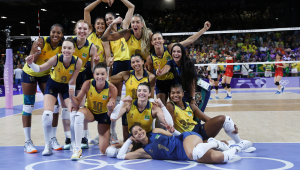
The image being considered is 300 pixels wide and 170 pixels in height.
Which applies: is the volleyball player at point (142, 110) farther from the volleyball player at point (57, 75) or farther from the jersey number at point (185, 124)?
the volleyball player at point (57, 75)

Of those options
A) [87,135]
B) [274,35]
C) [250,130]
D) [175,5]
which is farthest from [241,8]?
[87,135]

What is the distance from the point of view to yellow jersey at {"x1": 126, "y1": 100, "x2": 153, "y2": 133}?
11.5 ft

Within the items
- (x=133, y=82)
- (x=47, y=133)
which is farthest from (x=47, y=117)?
(x=133, y=82)

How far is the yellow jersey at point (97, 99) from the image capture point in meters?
3.64

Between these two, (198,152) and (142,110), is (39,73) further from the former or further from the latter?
(198,152)

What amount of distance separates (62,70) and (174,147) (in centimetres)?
184

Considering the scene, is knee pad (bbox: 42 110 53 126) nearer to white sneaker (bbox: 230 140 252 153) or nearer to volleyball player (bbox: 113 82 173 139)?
volleyball player (bbox: 113 82 173 139)

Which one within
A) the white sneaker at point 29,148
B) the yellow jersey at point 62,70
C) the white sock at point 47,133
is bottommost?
the white sneaker at point 29,148

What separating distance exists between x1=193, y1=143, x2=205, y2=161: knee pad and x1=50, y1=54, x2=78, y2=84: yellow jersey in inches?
77.5

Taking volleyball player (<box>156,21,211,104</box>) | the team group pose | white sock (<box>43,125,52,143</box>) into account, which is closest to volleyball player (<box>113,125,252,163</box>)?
the team group pose

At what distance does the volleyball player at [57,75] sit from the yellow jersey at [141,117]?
35.0 inches

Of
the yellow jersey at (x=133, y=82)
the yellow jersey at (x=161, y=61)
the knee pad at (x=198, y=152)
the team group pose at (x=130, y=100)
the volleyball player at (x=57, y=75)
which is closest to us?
the knee pad at (x=198, y=152)

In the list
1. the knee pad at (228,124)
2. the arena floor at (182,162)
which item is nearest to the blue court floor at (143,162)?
the arena floor at (182,162)

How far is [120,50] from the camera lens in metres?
4.43
